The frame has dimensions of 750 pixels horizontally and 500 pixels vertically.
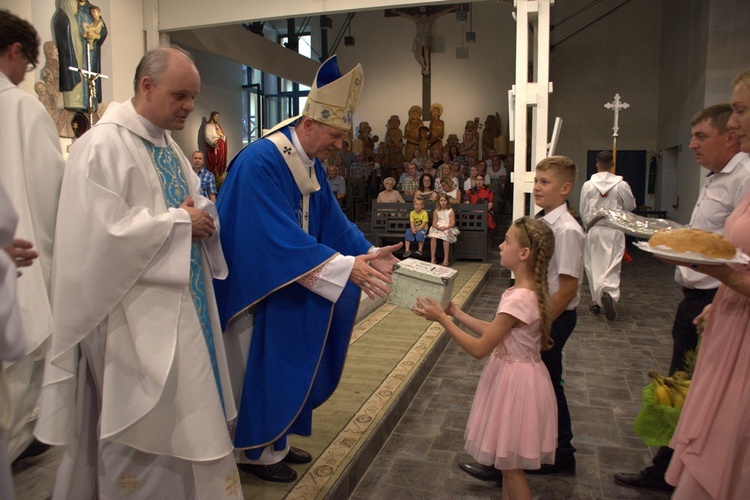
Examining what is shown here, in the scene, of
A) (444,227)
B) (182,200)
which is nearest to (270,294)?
(182,200)

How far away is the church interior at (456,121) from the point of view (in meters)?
2.93

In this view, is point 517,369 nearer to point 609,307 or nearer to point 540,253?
point 540,253

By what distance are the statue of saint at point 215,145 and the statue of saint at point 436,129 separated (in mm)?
5600

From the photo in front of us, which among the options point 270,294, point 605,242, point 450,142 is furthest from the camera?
point 450,142

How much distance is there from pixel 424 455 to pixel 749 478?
68.0 inches

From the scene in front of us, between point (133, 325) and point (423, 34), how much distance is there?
16123 millimetres

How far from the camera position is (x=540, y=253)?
2270mm

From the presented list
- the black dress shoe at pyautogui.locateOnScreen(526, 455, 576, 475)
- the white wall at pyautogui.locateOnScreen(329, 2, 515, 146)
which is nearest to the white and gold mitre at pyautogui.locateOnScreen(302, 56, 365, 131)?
the black dress shoe at pyautogui.locateOnScreen(526, 455, 576, 475)

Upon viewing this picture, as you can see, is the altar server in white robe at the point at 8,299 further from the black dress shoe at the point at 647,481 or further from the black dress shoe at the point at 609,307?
the black dress shoe at the point at 609,307

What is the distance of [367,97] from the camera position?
17.7 m

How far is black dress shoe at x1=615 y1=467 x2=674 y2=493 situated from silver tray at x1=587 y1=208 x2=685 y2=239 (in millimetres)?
1249

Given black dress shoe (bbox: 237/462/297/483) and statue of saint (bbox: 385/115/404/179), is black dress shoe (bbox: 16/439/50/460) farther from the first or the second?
statue of saint (bbox: 385/115/404/179)

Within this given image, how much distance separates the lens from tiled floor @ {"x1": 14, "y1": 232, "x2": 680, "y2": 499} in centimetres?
272

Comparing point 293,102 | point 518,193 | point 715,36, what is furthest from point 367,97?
point 518,193
